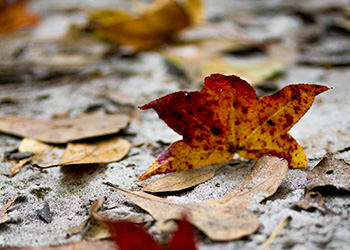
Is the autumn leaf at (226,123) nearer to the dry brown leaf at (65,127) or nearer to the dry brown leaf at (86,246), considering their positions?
the dry brown leaf at (86,246)

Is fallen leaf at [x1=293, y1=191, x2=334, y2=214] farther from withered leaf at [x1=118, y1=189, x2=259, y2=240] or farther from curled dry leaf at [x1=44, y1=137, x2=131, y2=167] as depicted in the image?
curled dry leaf at [x1=44, y1=137, x2=131, y2=167]

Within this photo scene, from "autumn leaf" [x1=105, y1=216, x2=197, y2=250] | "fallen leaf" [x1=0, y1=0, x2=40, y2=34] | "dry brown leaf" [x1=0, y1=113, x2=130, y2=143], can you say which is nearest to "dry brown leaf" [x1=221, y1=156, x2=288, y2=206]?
"autumn leaf" [x1=105, y1=216, x2=197, y2=250]

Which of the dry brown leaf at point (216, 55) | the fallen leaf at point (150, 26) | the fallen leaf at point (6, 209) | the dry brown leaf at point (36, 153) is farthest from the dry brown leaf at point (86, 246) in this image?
the fallen leaf at point (150, 26)

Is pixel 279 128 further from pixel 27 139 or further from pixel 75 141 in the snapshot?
pixel 27 139

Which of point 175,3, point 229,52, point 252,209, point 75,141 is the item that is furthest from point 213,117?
point 175,3

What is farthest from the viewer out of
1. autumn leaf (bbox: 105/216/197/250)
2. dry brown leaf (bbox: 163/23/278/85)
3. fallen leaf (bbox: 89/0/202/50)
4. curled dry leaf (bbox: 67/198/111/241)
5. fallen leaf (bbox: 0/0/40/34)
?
fallen leaf (bbox: 0/0/40/34)
